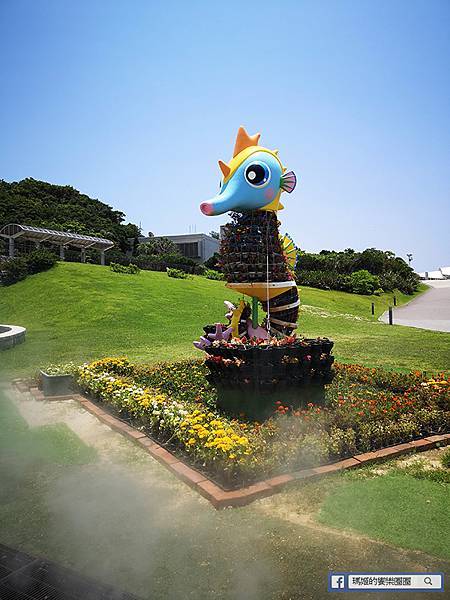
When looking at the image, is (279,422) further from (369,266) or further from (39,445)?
Answer: (369,266)

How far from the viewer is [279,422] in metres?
5.89

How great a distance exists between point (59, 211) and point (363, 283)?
29.3 metres

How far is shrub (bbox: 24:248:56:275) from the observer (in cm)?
2602

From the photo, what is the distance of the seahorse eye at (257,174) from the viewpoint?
7.63 meters

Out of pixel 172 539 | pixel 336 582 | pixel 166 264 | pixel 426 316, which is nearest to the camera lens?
pixel 336 582

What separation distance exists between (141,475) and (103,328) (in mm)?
12845

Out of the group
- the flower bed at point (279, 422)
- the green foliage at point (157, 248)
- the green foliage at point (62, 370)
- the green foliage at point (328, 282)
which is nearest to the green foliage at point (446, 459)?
the flower bed at point (279, 422)

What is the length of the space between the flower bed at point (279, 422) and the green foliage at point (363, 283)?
33086 millimetres

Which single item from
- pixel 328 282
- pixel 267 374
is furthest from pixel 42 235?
pixel 267 374

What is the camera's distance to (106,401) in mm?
7672

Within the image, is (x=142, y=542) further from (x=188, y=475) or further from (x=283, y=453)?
(x=283, y=453)

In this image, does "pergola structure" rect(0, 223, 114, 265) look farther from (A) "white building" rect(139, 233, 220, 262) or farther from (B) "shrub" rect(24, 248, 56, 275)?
(A) "white building" rect(139, 233, 220, 262)

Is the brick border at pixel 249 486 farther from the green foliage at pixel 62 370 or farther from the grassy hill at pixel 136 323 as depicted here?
the grassy hill at pixel 136 323

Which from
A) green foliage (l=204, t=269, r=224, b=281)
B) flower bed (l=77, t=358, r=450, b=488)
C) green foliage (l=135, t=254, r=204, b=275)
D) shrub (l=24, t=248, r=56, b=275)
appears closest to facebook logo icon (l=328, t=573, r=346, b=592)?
flower bed (l=77, t=358, r=450, b=488)
